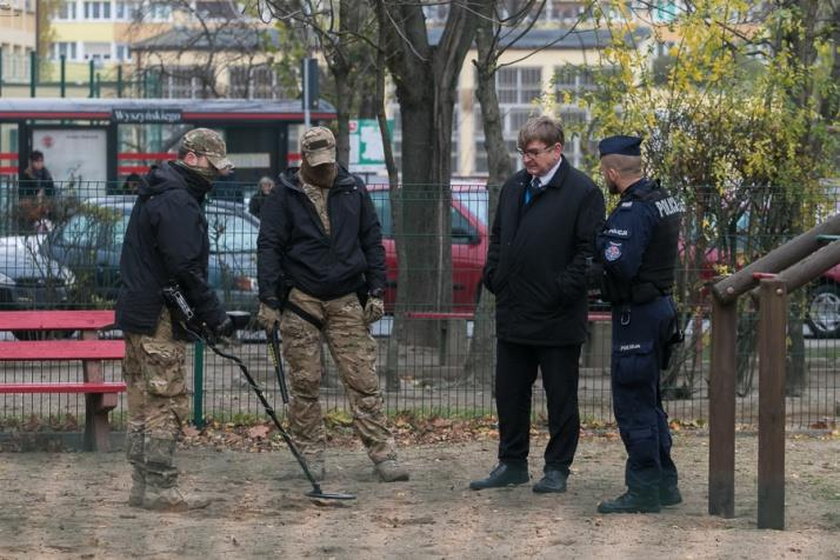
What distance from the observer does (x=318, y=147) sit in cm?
839

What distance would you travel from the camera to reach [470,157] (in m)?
65.9

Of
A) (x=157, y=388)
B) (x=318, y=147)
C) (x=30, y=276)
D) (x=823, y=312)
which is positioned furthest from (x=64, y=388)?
(x=823, y=312)

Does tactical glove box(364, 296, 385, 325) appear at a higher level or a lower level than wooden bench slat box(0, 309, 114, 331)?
higher

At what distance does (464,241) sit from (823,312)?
275 centimetres

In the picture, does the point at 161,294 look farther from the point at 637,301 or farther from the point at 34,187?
the point at 34,187

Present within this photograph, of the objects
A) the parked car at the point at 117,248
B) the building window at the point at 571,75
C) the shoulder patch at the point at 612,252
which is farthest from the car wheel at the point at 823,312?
the shoulder patch at the point at 612,252

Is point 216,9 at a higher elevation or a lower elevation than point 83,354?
higher

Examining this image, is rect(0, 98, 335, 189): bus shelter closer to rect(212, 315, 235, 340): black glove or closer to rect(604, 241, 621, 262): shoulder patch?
rect(212, 315, 235, 340): black glove

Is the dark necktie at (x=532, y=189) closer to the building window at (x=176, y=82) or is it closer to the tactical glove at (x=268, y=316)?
the tactical glove at (x=268, y=316)

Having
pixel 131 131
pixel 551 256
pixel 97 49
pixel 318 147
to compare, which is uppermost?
pixel 97 49

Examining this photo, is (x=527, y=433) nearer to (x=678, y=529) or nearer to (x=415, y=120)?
(x=678, y=529)

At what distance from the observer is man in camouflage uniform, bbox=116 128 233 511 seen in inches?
304

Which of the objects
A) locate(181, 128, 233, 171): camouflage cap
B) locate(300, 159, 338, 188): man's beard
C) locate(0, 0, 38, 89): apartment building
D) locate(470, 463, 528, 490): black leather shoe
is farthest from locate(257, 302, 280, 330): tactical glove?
locate(0, 0, 38, 89): apartment building

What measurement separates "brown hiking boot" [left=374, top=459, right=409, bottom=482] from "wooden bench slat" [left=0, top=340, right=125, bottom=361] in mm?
1897
